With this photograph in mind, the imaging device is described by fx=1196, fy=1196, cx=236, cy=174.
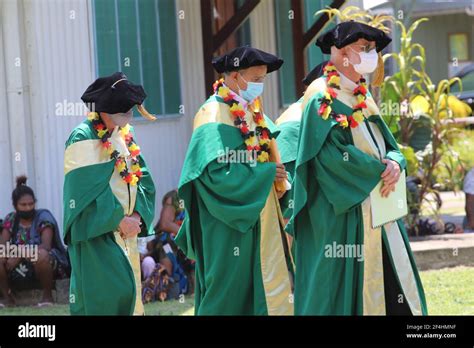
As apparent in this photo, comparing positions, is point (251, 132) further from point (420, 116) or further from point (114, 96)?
point (420, 116)

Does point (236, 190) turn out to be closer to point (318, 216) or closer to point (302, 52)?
point (318, 216)

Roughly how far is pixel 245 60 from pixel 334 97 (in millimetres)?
766

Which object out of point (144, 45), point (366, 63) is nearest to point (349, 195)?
point (366, 63)

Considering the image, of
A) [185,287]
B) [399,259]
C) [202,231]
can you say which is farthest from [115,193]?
[185,287]

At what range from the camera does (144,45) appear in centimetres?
1254

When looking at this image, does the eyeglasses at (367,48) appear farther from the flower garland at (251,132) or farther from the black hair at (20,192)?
the black hair at (20,192)

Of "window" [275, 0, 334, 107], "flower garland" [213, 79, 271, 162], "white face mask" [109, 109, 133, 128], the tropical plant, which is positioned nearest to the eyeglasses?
"flower garland" [213, 79, 271, 162]

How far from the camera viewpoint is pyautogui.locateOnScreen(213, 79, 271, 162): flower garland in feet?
27.1

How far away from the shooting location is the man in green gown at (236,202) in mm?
8117

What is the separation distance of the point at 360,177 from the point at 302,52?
6192mm

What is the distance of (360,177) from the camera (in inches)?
303

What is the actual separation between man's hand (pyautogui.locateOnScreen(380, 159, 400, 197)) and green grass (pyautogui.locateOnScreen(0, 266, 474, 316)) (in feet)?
7.61

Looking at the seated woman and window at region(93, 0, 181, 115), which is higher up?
window at region(93, 0, 181, 115)

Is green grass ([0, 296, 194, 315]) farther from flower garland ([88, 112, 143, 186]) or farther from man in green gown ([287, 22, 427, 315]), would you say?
man in green gown ([287, 22, 427, 315])
